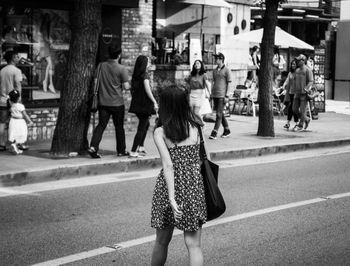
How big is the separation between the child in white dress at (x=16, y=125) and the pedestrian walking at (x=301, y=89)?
26.6 feet

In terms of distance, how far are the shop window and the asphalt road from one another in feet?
14.9

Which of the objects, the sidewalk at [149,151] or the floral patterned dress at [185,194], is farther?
the sidewalk at [149,151]

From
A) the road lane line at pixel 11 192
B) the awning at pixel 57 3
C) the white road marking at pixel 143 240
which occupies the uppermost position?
the awning at pixel 57 3

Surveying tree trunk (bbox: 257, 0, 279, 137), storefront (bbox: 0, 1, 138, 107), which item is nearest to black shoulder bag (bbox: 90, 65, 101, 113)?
storefront (bbox: 0, 1, 138, 107)

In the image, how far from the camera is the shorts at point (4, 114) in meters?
14.3

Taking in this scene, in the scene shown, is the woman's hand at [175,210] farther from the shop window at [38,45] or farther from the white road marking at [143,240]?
the shop window at [38,45]

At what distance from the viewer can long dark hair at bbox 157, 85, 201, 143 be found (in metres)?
5.80

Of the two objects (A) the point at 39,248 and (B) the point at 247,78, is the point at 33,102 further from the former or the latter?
(B) the point at 247,78

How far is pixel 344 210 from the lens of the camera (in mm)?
9836

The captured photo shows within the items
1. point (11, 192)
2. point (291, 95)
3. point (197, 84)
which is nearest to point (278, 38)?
point (291, 95)

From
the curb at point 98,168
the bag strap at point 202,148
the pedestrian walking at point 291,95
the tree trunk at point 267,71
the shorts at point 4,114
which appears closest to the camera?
the bag strap at point 202,148

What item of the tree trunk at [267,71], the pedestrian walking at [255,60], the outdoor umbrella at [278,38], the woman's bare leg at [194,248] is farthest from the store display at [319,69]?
the woman's bare leg at [194,248]

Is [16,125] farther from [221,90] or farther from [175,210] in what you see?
[175,210]

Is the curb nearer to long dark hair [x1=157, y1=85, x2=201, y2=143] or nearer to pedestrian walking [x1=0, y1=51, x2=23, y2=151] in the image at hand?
pedestrian walking [x1=0, y1=51, x2=23, y2=151]
